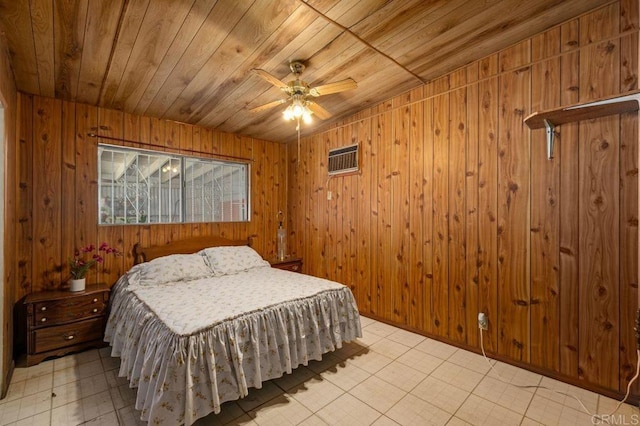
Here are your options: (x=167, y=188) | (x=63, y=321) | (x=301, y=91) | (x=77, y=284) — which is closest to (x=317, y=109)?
(x=301, y=91)

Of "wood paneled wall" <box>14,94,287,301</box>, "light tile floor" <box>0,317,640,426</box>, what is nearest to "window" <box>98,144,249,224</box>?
"wood paneled wall" <box>14,94,287,301</box>

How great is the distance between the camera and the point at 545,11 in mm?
1896

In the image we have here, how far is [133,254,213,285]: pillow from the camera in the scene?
9.07 ft

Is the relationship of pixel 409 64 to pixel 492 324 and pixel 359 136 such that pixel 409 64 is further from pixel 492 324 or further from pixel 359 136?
pixel 492 324

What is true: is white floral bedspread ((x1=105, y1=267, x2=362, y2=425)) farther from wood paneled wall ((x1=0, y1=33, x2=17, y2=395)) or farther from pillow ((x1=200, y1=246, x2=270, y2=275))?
wood paneled wall ((x1=0, y1=33, x2=17, y2=395))

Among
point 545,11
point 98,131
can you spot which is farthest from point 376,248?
point 98,131

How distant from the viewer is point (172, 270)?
290 cm

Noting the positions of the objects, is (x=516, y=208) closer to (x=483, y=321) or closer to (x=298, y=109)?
(x=483, y=321)

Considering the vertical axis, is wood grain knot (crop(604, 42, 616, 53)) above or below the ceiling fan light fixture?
above

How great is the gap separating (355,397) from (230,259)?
2074 millimetres

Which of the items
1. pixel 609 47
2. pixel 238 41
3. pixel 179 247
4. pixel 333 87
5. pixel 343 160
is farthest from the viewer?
pixel 343 160

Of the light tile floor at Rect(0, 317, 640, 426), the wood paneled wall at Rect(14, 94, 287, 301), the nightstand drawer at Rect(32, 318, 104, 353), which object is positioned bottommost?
the light tile floor at Rect(0, 317, 640, 426)

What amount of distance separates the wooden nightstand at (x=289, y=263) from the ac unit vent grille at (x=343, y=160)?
1349 mm

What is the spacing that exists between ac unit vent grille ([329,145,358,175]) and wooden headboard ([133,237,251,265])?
1.68m
